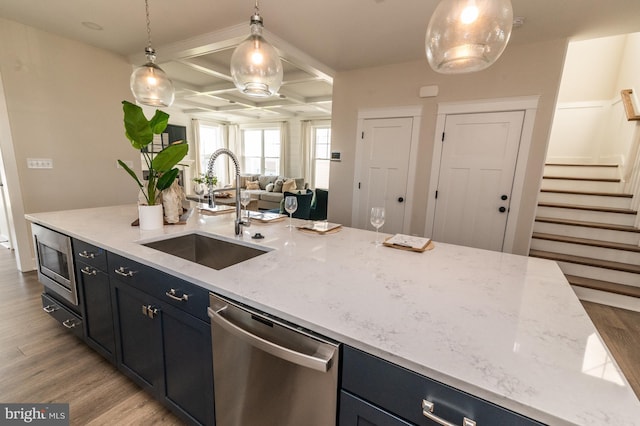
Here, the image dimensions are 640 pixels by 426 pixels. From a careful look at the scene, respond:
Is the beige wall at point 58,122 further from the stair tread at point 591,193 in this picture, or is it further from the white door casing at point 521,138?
the stair tread at point 591,193

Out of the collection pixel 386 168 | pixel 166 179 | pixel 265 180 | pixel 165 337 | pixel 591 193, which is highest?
pixel 386 168

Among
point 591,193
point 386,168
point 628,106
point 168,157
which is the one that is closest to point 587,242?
point 591,193

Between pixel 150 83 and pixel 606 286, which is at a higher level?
pixel 150 83

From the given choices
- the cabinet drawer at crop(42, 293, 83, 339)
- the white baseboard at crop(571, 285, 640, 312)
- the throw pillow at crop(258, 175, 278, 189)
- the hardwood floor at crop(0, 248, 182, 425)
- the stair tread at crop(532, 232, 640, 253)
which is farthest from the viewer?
the throw pillow at crop(258, 175, 278, 189)

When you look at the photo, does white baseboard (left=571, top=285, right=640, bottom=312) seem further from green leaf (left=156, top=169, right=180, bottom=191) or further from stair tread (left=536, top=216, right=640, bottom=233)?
green leaf (left=156, top=169, right=180, bottom=191)

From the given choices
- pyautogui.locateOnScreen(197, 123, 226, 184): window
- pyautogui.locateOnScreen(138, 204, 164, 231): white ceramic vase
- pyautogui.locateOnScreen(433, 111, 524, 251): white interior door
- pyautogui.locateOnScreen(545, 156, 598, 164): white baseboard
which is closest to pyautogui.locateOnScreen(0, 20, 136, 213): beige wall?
pyautogui.locateOnScreen(138, 204, 164, 231): white ceramic vase

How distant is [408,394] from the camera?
71cm

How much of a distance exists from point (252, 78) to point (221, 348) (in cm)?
139

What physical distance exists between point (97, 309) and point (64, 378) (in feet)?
1.64

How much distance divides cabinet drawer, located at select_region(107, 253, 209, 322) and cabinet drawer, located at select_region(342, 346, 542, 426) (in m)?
0.64

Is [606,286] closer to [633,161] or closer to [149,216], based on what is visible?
[633,161]

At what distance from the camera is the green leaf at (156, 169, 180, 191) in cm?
180

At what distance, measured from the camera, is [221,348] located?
1.05 m

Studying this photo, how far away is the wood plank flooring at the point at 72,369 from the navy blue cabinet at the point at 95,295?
0.60ft
